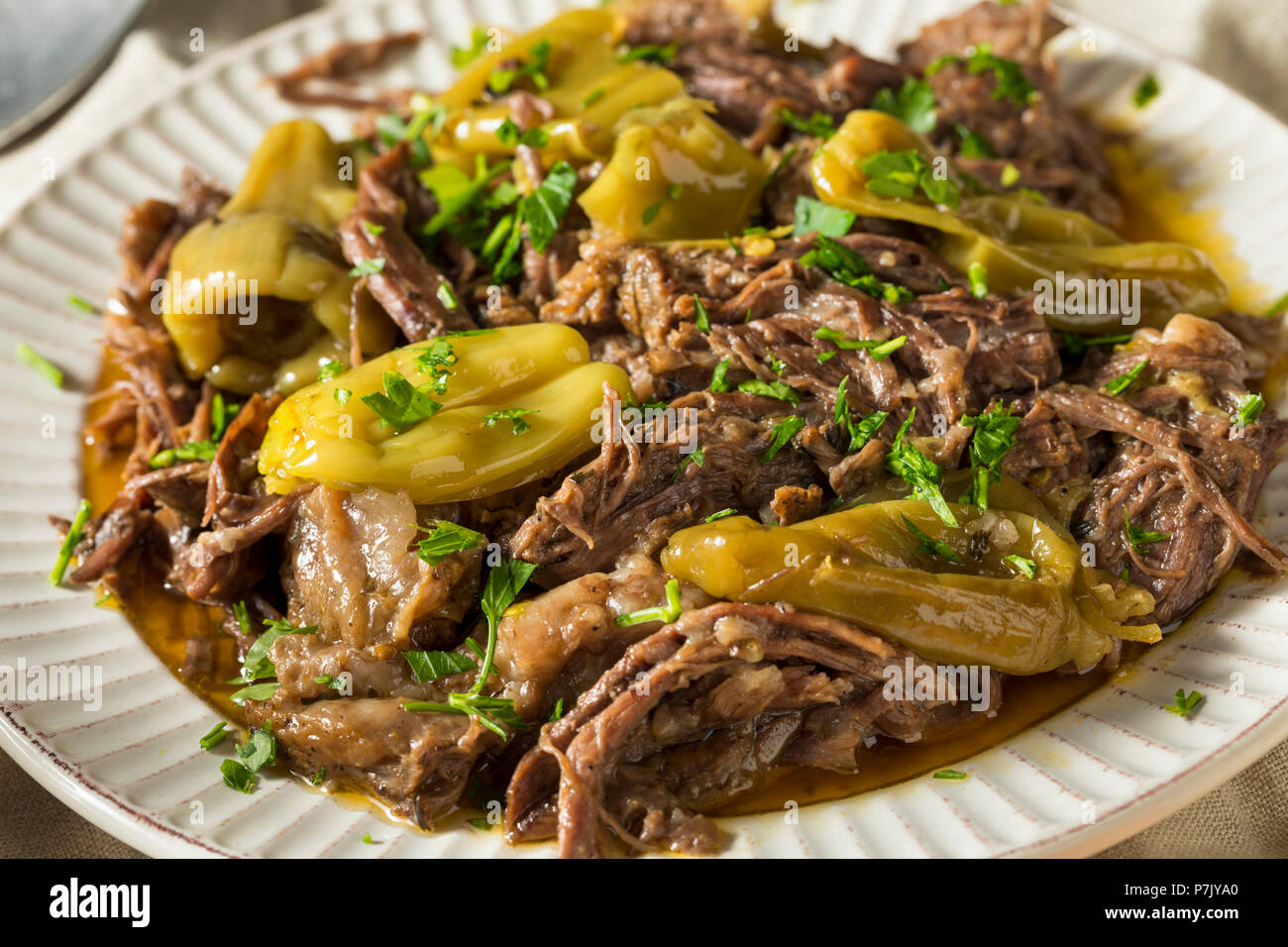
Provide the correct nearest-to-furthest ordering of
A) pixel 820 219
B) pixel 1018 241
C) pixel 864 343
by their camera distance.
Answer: pixel 864 343, pixel 820 219, pixel 1018 241

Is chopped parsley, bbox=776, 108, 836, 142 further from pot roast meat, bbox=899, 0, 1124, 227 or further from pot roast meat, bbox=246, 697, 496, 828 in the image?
pot roast meat, bbox=246, 697, 496, 828

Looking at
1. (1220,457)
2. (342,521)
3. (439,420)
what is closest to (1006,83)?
(1220,457)

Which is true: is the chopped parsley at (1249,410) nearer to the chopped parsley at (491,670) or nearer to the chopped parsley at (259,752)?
the chopped parsley at (491,670)

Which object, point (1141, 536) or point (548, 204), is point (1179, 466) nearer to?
point (1141, 536)

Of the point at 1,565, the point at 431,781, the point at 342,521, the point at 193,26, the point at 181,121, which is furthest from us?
the point at 193,26

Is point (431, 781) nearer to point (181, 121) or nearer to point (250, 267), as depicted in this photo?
point (250, 267)

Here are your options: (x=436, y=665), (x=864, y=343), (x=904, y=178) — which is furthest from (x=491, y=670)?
(x=904, y=178)
